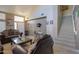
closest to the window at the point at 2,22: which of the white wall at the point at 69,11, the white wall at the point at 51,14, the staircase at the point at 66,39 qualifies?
the white wall at the point at 51,14

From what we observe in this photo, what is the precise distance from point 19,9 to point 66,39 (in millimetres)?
1105

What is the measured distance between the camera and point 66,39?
72.6 inches

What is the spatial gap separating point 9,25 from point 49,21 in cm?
79

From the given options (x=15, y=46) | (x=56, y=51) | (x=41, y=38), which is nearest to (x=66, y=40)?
(x=56, y=51)

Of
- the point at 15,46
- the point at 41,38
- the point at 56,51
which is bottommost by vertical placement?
the point at 56,51

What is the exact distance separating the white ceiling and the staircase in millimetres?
702

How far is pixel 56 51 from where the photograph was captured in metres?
1.84

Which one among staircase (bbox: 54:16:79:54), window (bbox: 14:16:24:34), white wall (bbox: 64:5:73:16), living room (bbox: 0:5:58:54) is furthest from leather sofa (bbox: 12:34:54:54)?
white wall (bbox: 64:5:73:16)

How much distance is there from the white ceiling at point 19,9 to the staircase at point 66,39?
702mm

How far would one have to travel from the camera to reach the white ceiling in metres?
1.79

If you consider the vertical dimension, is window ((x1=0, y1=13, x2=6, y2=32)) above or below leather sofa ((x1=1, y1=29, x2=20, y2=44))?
above

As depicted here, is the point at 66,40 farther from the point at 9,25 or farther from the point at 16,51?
the point at 9,25

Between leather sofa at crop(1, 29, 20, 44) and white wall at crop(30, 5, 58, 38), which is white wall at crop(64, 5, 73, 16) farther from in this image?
leather sofa at crop(1, 29, 20, 44)

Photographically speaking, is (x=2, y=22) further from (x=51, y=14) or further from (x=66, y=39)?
(x=66, y=39)
